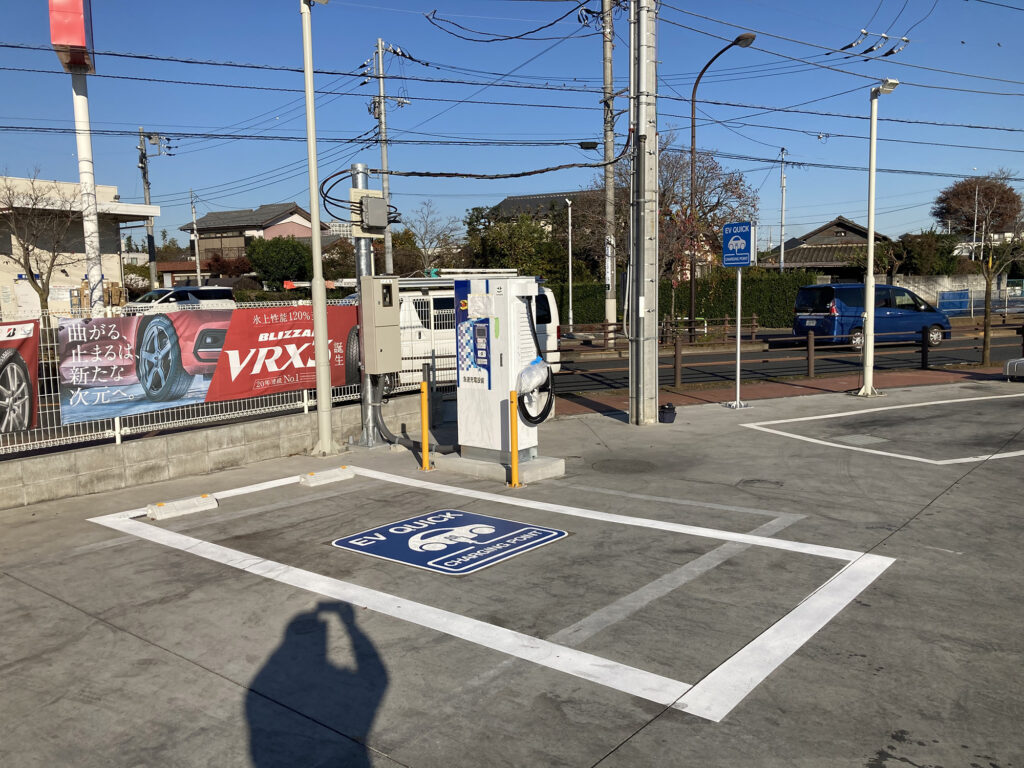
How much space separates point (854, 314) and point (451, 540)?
72.0ft

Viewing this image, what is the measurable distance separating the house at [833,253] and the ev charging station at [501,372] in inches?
1874

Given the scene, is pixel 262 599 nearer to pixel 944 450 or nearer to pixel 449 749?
pixel 449 749

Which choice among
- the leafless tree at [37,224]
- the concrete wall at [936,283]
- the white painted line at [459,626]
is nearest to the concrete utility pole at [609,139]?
the leafless tree at [37,224]

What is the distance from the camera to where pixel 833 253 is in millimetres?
63406

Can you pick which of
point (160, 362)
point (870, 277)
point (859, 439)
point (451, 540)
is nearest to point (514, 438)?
point (451, 540)

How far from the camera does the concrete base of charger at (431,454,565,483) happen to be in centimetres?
952

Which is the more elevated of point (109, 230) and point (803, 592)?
point (109, 230)

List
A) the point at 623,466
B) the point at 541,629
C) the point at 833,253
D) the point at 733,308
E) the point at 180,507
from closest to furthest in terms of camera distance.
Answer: the point at 541,629, the point at 180,507, the point at 623,466, the point at 733,308, the point at 833,253

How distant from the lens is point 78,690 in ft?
15.2

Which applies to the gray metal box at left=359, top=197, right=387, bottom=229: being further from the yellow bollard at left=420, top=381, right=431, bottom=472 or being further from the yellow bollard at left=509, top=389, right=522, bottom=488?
the yellow bollard at left=509, top=389, right=522, bottom=488

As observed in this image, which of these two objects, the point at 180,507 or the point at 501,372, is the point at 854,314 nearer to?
the point at 501,372

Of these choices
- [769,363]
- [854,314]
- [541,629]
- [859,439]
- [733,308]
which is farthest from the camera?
[733,308]

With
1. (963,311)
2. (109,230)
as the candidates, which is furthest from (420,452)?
(963,311)

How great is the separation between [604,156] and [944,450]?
21953mm
